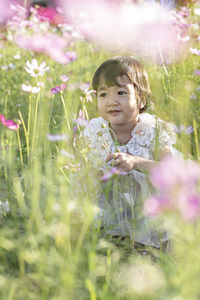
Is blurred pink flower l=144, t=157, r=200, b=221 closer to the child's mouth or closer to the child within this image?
the child

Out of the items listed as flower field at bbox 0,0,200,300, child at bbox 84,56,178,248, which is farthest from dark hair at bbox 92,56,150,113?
flower field at bbox 0,0,200,300

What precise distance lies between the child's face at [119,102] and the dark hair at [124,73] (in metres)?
0.02

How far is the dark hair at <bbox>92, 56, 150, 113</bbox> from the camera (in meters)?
1.39

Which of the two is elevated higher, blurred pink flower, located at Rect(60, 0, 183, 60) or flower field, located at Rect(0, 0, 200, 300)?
blurred pink flower, located at Rect(60, 0, 183, 60)

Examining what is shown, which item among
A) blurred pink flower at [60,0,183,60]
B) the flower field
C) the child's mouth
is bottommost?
the flower field

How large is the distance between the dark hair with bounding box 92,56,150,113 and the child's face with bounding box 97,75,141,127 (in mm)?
18

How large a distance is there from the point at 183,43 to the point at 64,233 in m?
1.20

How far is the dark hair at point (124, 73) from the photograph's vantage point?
139 cm

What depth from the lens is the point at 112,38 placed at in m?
2.06

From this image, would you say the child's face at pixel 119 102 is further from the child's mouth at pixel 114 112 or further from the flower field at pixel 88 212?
the flower field at pixel 88 212

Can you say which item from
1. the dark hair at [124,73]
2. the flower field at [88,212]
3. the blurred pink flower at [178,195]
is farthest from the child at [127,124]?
the blurred pink flower at [178,195]

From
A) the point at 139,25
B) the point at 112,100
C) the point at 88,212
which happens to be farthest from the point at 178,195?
the point at 112,100

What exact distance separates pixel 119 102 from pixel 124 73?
12 cm

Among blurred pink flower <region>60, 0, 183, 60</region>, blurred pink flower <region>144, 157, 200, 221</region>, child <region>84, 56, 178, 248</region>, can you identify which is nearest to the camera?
blurred pink flower <region>144, 157, 200, 221</region>
